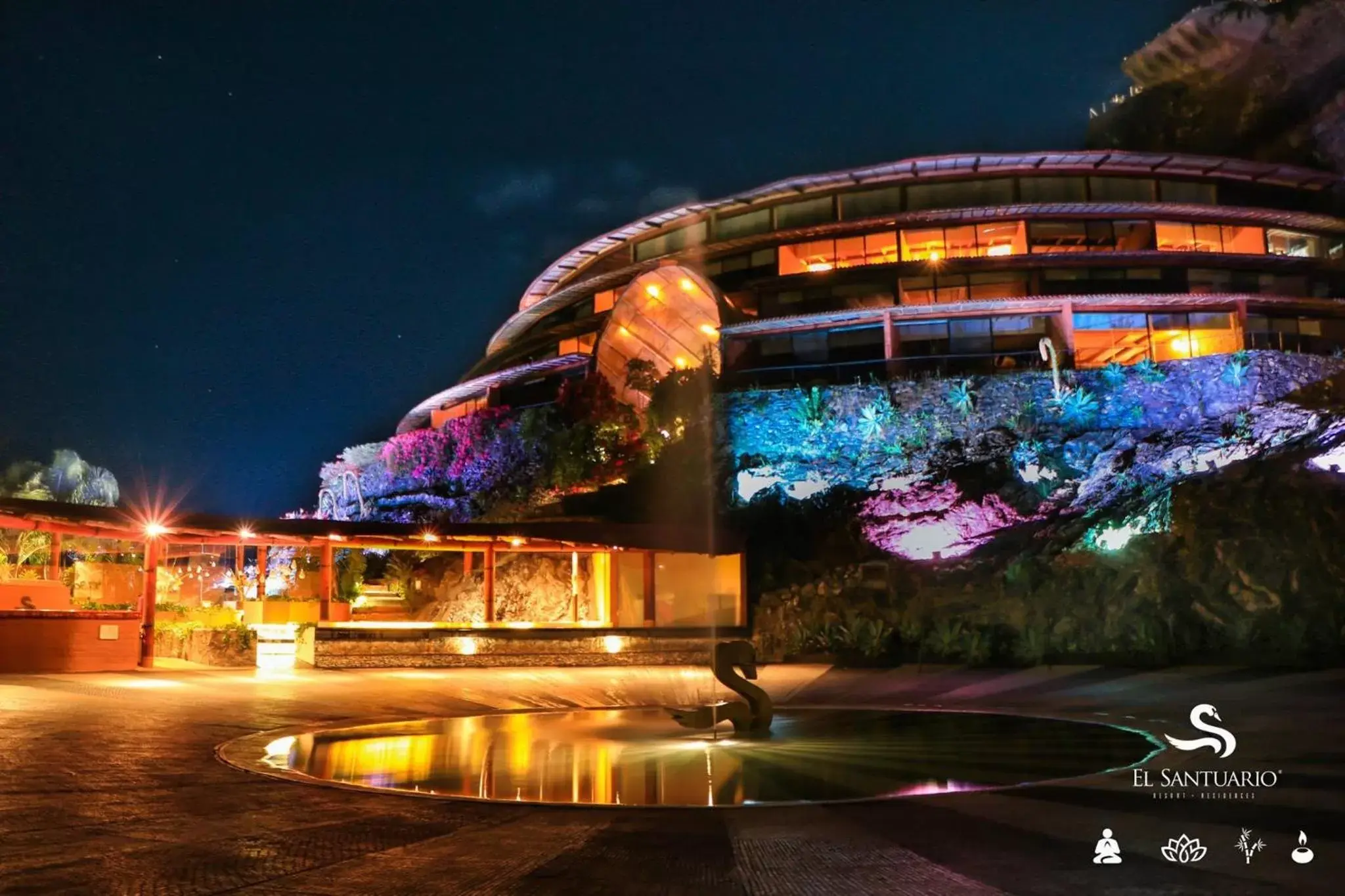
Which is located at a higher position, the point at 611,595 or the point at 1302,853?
the point at 611,595

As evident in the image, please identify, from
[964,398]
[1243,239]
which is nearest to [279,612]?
[964,398]

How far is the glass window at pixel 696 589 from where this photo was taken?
31.1 metres

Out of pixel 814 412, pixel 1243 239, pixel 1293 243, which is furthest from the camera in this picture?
pixel 1293 243

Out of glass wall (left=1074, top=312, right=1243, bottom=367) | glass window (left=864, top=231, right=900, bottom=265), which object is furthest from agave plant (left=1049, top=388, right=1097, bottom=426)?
glass window (left=864, top=231, right=900, bottom=265)

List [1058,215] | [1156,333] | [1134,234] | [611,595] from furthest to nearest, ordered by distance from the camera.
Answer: [1134,234]
[1058,215]
[1156,333]
[611,595]

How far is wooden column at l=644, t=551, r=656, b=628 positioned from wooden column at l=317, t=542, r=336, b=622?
346 inches

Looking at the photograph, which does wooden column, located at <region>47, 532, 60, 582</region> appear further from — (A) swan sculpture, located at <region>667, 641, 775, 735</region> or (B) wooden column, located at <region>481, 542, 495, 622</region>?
(A) swan sculpture, located at <region>667, 641, 775, 735</region>

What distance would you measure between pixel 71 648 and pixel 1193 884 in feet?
73.0

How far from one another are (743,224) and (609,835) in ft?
145

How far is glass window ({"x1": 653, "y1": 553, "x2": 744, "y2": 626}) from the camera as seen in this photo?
31078mm

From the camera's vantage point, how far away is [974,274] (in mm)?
42000

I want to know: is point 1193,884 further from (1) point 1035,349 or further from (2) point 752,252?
(2) point 752,252

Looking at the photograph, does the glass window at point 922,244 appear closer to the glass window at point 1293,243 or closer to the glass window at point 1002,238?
the glass window at point 1002,238

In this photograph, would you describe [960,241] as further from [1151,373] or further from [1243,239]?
[1243,239]
